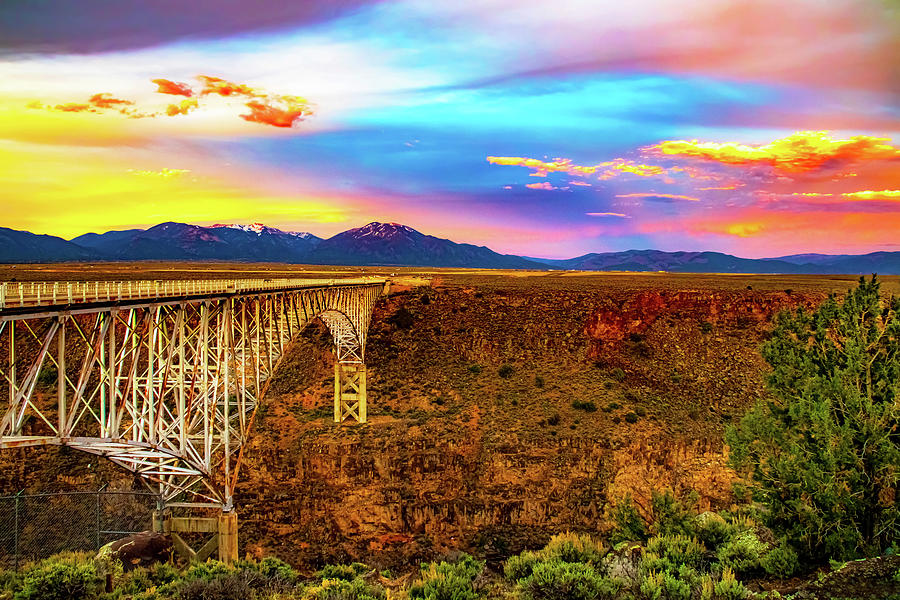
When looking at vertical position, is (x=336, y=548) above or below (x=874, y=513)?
below

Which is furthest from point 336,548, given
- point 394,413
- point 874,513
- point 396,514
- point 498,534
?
point 874,513

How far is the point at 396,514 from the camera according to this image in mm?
39219

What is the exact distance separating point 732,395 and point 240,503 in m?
40.7

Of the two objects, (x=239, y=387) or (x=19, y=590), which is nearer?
(x=19, y=590)

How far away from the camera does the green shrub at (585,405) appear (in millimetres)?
49812

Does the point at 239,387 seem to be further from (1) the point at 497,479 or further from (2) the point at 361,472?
(1) the point at 497,479

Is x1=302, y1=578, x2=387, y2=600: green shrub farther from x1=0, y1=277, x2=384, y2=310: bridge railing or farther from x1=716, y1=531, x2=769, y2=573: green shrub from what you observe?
x1=716, y1=531, x2=769, y2=573: green shrub

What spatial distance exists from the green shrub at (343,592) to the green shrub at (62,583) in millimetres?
5198

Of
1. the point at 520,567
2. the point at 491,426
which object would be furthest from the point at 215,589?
the point at 491,426

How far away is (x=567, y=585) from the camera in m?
14.6

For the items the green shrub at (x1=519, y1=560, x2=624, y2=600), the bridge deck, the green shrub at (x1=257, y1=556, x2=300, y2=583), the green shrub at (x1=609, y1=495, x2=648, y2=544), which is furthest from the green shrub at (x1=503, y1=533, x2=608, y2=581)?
the bridge deck

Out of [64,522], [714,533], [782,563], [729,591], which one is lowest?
[64,522]

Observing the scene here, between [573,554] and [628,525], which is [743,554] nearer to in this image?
[573,554]

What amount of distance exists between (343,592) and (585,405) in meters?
38.0
